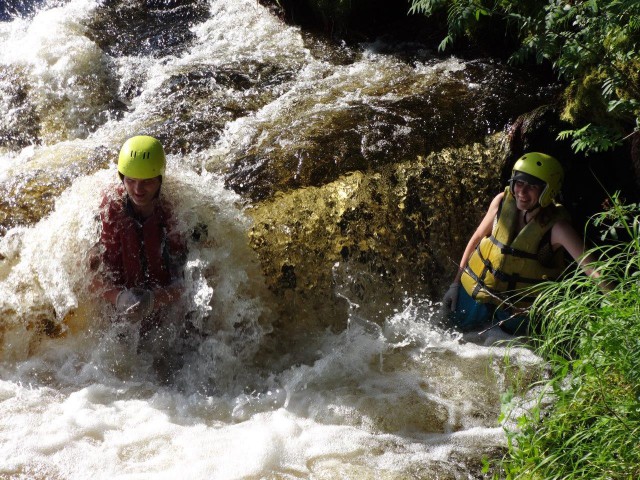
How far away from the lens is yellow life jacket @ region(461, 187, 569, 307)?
4160 mm

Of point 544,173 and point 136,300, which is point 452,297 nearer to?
point 544,173

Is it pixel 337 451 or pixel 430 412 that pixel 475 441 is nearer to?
pixel 430 412

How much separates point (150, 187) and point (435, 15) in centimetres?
463

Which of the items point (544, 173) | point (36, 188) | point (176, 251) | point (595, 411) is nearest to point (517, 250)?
point (544, 173)

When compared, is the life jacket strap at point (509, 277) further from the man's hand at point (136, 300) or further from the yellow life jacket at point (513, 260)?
the man's hand at point (136, 300)

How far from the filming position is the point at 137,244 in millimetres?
4035

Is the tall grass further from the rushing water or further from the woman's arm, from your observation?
the woman's arm

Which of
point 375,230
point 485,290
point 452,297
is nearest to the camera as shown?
point 485,290

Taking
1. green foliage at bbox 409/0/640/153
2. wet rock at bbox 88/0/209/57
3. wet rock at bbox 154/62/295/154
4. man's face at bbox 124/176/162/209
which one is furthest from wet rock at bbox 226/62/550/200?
wet rock at bbox 88/0/209/57

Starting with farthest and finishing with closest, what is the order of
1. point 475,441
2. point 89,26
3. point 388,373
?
1. point 89,26
2. point 388,373
3. point 475,441

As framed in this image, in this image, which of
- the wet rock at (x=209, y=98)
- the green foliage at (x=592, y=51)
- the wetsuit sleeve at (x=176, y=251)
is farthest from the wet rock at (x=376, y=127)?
the wetsuit sleeve at (x=176, y=251)

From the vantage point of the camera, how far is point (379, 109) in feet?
19.1

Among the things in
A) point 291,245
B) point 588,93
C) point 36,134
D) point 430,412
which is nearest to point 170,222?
point 291,245

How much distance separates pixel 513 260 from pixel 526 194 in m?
0.46
